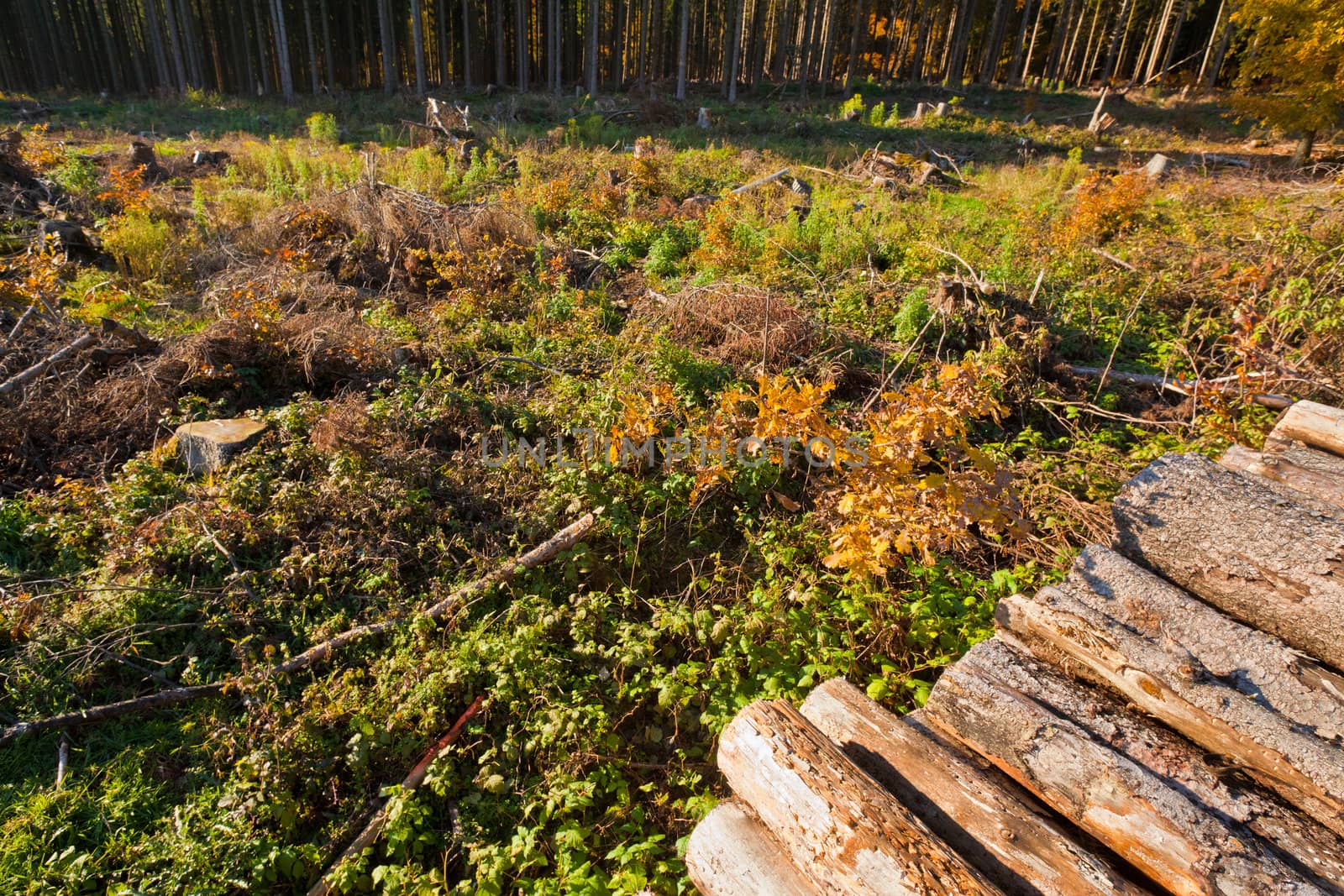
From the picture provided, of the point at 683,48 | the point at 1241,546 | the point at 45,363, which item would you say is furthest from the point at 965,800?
the point at 683,48

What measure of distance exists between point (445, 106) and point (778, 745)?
1913 centimetres

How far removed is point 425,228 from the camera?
7836 millimetres

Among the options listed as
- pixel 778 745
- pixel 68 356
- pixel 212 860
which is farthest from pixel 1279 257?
pixel 68 356

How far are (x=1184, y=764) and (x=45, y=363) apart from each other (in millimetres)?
7356

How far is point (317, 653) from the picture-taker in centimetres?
333

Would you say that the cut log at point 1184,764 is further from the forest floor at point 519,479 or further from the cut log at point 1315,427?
the cut log at point 1315,427

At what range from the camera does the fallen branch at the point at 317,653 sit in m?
3.02

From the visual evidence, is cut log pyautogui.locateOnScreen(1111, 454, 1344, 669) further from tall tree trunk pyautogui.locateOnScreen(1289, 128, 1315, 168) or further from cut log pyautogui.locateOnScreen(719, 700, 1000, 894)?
tall tree trunk pyautogui.locateOnScreen(1289, 128, 1315, 168)

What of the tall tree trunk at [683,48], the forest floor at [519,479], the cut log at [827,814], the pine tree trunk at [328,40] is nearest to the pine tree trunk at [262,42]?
the pine tree trunk at [328,40]

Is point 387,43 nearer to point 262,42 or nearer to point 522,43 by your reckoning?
point 522,43

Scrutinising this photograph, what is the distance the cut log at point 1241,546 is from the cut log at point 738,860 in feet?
7.67

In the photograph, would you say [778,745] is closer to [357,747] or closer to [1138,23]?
[357,747]

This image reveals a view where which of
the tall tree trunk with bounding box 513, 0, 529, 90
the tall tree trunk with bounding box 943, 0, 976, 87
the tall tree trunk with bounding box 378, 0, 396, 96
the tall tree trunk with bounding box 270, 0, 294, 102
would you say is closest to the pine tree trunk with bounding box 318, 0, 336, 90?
the tall tree trunk with bounding box 378, 0, 396, 96

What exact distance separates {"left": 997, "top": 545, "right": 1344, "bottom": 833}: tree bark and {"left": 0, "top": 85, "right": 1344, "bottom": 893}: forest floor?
0.48m
